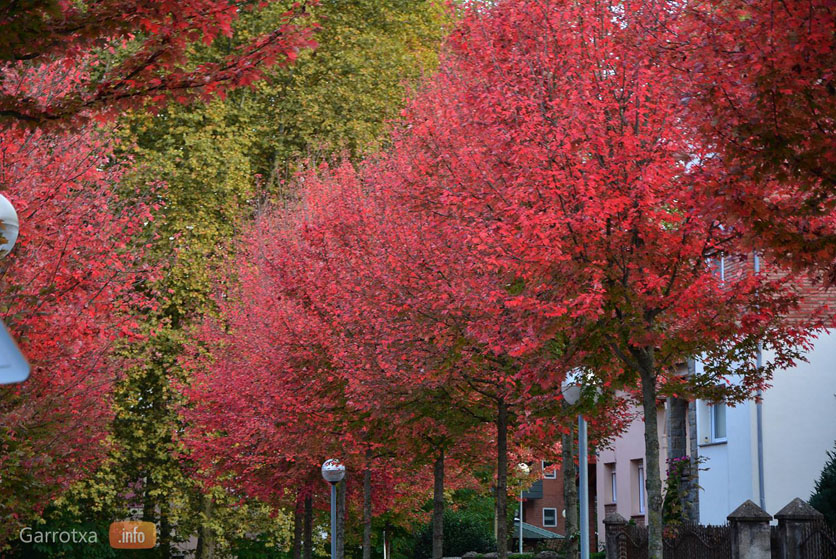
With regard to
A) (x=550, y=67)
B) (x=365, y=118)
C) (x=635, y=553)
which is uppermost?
(x=365, y=118)

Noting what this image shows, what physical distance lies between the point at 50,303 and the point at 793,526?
11295 millimetres

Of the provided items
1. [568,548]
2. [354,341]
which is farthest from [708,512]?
[354,341]

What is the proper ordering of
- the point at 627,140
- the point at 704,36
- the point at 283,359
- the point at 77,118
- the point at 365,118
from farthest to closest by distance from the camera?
the point at 365,118 → the point at 283,359 → the point at 627,140 → the point at 704,36 → the point at 77,118

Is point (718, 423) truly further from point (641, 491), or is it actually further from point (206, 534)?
point (206, 534)

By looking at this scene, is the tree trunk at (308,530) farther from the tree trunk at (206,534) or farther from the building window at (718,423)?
the building window at (718,423)

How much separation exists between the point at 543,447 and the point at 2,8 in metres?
18.6

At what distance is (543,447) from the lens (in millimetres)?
24891

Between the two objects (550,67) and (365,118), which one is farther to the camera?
(365,118)

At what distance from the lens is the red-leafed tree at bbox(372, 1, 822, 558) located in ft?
45.7

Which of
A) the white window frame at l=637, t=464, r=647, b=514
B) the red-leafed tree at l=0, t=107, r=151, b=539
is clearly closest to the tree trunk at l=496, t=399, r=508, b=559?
the red-leafed tree at l=0, t=107, r=151, b=539

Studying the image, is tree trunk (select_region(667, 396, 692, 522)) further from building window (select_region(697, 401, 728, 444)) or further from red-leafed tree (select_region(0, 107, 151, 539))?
red-leafed tree (select_region(0, 107, 151, 539))

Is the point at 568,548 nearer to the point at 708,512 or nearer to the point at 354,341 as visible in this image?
the point at 354,341

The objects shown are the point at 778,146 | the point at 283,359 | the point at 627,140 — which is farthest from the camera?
the point at 283,359

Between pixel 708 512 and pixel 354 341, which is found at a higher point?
pixel 354 341
